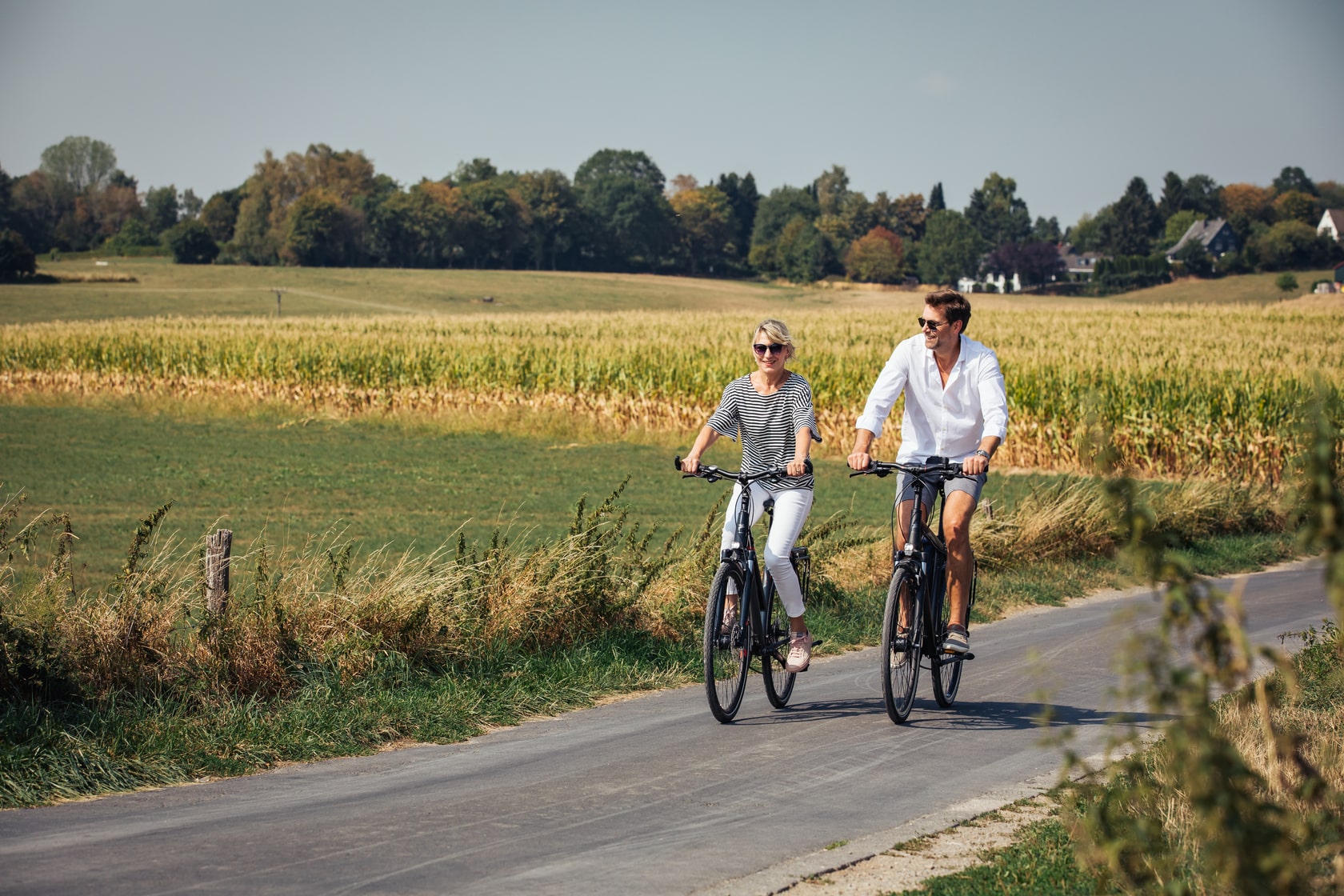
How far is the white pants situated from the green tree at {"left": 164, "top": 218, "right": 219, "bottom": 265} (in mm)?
126946

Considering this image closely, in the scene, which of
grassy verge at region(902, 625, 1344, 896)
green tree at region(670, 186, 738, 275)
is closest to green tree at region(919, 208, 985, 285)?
green tree at region(670, 186, 738, 275)

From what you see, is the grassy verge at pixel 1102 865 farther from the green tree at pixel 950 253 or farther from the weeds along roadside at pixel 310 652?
the green tree at pixel 950 253

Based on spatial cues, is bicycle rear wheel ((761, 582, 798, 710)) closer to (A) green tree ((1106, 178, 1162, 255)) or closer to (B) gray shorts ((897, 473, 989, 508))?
(B) gray shorts ((897, 473, 989, 508))

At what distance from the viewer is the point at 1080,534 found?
15.0 m

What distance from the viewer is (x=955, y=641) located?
759 cm

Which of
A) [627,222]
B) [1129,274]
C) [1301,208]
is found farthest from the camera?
[1301,208]

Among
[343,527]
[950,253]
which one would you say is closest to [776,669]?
[343,527]

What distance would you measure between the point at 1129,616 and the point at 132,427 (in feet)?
106

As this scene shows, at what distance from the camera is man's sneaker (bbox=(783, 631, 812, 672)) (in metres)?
7.75

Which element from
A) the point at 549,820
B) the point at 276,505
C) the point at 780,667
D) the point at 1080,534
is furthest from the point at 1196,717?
the point at 276,505

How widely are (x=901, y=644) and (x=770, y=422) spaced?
4.88 ft

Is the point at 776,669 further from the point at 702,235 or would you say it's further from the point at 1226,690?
the point at 702,235

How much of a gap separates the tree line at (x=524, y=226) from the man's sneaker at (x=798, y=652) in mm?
122129

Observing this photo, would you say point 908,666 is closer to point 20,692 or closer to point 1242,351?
point 20,692
